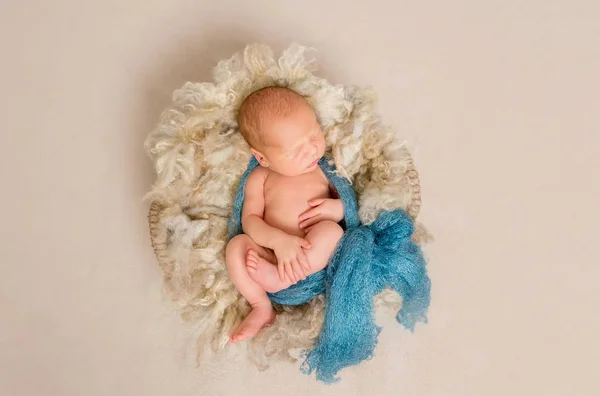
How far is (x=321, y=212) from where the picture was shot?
1271 millimetres

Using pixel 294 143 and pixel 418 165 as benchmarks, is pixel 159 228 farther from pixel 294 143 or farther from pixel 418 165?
pixel 418 165

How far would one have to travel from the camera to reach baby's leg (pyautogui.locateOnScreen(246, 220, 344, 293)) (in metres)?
1.22

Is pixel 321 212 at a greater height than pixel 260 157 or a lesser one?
lesser

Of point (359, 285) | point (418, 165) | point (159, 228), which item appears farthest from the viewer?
point (418, 165)

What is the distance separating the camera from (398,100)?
155 cm

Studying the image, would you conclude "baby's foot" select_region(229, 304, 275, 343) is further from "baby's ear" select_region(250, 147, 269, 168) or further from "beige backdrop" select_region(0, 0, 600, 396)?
"baby's ear" select_region(250, 147, 269, 168)

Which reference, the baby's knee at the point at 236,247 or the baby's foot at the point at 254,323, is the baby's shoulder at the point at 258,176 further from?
the baby's foot at the point at 254,323

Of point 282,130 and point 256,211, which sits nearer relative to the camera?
point 282,130

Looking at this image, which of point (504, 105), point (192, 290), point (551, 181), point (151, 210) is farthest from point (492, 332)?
point (151, 210)

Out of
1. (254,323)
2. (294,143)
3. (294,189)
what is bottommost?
(254,323)

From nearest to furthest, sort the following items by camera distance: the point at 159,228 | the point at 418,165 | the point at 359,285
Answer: the point at 359,285 < the point at 159,228 < the point at 418,165

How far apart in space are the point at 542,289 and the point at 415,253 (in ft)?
1.31

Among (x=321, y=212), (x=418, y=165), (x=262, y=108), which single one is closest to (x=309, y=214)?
(x=321, y=212)

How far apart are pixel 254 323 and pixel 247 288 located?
74 millimetres
